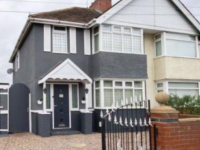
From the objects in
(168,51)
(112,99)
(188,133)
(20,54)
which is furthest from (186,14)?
(188,133)

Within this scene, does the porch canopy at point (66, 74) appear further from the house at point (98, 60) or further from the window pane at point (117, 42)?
the window pane at point (117, 42)

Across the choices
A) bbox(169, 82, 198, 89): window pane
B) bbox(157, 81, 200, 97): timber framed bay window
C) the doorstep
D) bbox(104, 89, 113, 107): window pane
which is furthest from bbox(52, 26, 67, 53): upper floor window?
bbox(169, 82, 198, 89): window pane

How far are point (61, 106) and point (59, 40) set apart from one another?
3442 mm

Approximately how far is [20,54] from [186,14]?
10923 millimetres

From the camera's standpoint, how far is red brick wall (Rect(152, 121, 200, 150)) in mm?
5199

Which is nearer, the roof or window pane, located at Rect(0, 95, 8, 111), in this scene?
window pane, located at Rect(0, 95, 8, 111)

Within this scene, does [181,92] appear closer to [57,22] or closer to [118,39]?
[118,39]

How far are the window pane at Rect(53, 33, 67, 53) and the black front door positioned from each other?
194 cm

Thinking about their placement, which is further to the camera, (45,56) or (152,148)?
(45,56)

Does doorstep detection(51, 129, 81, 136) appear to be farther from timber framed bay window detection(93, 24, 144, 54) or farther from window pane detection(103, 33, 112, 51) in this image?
window pane detection(103, 33, 112, 51)

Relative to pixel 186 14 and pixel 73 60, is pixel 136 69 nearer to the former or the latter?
pixel 73 60

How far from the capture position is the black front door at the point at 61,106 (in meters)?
13.6

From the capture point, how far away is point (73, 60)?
47.1 feet

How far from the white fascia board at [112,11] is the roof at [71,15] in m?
1.21
